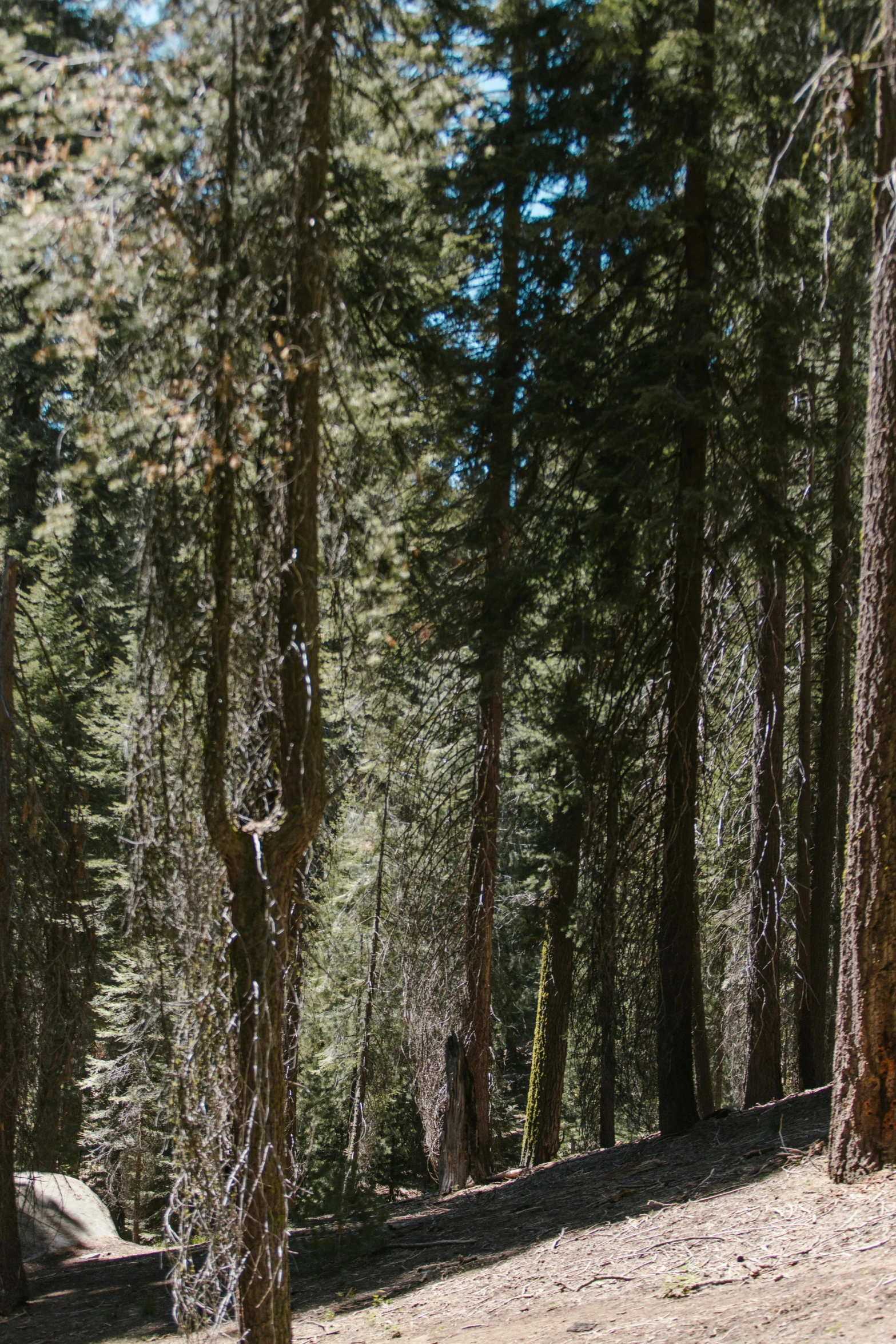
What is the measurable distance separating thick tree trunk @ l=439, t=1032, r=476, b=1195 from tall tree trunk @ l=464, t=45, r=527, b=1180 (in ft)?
0.21

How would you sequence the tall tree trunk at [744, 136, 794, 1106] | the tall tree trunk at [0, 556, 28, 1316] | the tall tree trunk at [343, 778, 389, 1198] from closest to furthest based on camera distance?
1. the tall tree trunk at [744, 136, 794, 1106]
2. the tall tree trunk at [0, 556, 28, 1316]
3. the tall tree trunk at [343, 778, 389, 1198]

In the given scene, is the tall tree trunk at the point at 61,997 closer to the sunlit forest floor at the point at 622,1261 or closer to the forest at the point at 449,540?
the forest at the point at 449,540

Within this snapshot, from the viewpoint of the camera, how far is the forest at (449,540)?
4.71 meters

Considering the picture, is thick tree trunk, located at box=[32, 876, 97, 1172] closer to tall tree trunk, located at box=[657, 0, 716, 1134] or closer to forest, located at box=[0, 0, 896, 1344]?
forest, located at box=[0, 0, 896, 1344]

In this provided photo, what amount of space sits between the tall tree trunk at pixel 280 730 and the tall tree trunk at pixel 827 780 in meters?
6.72

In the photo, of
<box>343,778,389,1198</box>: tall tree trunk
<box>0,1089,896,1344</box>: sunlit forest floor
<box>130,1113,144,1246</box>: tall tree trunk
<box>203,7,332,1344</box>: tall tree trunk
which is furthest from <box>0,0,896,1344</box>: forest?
<box>130,1113,144,1246</box>: tall tree trunk

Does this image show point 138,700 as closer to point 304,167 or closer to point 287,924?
point 287,924

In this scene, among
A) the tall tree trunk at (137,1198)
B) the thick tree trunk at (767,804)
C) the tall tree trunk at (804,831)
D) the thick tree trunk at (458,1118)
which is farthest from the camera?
the tall tree trunk at (137,1198)

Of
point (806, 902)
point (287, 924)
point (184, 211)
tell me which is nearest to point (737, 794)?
point (806, 902)

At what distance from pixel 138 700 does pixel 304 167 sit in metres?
2.67

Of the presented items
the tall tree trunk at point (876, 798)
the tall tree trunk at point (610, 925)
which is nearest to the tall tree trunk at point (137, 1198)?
the tall tree trunk at point (610, 925)

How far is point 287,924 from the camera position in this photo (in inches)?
196

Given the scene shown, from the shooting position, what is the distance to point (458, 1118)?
10820 millimetres

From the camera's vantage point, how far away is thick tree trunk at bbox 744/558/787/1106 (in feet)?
31.2
